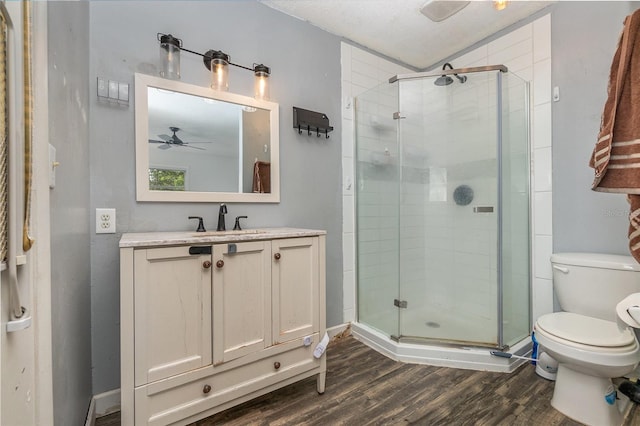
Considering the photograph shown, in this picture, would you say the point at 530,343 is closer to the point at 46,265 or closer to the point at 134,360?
the point at 134,360

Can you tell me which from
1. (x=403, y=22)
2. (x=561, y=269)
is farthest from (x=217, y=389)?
(x=403, y=22)

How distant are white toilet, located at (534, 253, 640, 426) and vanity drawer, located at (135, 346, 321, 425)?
1206 mm

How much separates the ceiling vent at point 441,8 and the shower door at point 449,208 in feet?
1.35

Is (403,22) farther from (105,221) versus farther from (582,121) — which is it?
(105,221)

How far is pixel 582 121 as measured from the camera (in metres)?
1.80

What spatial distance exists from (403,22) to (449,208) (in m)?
1.48

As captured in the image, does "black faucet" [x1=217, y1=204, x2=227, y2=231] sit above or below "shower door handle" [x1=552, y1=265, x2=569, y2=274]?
above

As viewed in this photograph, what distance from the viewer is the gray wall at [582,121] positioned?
1.69m

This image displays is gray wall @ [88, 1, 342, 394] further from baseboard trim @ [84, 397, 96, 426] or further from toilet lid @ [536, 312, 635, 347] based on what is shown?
toilet lid @ [536, 312, 635, 347]

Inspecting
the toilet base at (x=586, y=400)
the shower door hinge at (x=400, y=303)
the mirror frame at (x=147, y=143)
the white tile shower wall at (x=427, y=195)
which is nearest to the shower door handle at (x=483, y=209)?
the white tile shower wall at (x=427, y=195)

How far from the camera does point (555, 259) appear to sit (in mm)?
1692

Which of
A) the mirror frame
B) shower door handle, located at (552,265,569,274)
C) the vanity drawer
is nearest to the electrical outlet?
the mirror frame

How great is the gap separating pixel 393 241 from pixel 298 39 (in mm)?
1660

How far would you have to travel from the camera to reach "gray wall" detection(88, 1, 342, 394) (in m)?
1.40
